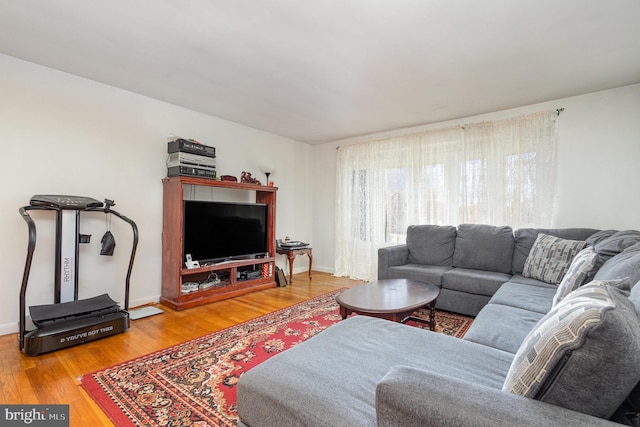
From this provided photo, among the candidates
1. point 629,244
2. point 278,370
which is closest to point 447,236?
point 629,244

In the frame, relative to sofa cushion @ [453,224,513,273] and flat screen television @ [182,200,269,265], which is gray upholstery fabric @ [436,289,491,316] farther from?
flat screen television @ [182,200,269,265]

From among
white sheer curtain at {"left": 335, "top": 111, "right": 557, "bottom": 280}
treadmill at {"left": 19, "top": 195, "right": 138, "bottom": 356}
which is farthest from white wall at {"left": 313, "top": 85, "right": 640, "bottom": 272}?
treadmill at {"left": 19, "top": 195, "right": 138, "bottom": 356}

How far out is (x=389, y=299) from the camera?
243 cm

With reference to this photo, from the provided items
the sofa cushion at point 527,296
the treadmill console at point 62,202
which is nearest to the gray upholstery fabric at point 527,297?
the sofa cushion at point 527,296

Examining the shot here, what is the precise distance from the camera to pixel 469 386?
0.85m

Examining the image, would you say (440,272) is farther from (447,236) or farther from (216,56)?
(216,56)

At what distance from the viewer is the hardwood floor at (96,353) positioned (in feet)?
5.70

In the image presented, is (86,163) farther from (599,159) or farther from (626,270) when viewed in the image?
(599,159)

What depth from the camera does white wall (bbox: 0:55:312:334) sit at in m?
2.63

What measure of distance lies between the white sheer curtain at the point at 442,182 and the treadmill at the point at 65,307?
3431 millimetres

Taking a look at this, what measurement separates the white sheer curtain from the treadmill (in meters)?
3.43

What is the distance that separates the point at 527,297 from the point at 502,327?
0.79 m

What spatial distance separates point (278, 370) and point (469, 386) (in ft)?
2.37

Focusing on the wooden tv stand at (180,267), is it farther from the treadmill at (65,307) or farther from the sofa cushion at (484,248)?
the sofa cushion at (484,248)
